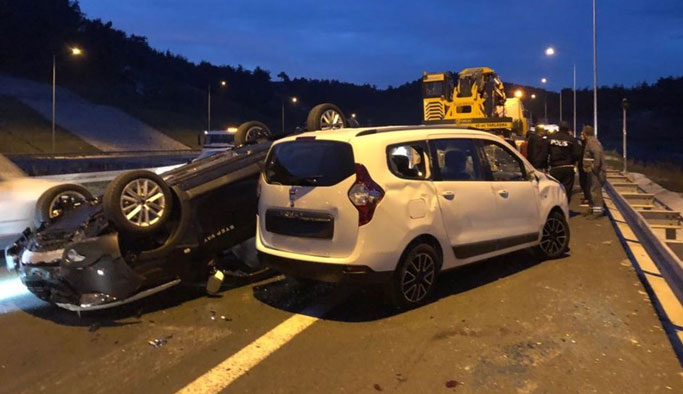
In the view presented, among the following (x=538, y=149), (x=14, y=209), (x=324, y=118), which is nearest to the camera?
(x=14, y=209)

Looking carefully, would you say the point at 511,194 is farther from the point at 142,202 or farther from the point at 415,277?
the point at 142,202

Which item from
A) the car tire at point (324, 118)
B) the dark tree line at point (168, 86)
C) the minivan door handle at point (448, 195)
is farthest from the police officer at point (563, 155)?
the dark tree line at point (168, 86)

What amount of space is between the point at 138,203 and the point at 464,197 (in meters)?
3.16

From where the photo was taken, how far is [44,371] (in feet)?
14.3

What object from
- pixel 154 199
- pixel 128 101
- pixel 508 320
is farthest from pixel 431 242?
pixel 128 101

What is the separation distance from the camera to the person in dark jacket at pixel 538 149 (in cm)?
1145

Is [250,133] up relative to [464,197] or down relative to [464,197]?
up

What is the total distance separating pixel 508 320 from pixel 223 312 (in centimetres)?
263

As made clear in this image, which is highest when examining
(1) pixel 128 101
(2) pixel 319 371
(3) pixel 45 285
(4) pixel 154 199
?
(1) pixel 128 101

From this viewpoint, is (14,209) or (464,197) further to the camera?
(14,209)

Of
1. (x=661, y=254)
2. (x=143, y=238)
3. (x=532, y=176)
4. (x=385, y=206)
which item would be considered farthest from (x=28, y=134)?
(x=661, y=254)

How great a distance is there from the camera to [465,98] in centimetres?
2167

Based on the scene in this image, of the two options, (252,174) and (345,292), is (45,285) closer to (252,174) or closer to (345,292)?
(252,174)

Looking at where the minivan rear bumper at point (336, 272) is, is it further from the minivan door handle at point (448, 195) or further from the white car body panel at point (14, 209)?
the white car body panel at point (14, 209)
